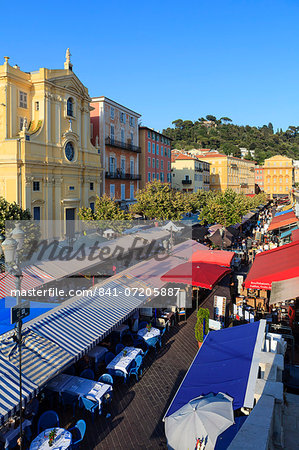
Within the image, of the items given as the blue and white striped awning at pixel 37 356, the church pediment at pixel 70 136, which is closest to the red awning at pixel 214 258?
the blue and white striped awning at pixel 37 356

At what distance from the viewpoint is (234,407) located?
567cm

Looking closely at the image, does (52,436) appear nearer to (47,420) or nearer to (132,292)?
(47,420)

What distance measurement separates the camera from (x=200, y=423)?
555 centimetres

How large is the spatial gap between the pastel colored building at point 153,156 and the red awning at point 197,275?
3263 centimetres

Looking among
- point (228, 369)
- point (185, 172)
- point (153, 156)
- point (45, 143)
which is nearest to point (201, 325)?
point (228, 369)

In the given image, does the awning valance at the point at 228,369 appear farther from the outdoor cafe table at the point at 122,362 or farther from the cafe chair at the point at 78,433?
the outdoor cafe table at the point at 122,362

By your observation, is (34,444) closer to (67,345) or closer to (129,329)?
(67,345)

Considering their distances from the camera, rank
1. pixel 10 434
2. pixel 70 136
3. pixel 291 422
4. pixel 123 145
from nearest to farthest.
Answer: pixel 291 422 < pixel 10 434 < pixel 70 136 < pixel 123 145

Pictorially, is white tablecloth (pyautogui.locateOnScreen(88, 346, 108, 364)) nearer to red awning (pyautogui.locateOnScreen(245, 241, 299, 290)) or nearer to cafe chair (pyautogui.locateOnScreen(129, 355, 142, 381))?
cafe chair (pyautogui.locateOnScreen(129, 355, 142, 381))

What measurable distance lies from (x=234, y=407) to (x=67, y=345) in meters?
4.70

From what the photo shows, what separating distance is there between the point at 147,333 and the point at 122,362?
2.16 m

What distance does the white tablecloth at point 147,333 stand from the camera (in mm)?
11492

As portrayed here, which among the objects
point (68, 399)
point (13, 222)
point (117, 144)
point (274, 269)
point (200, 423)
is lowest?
point (68, 399)

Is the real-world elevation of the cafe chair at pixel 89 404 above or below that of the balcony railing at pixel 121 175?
below
